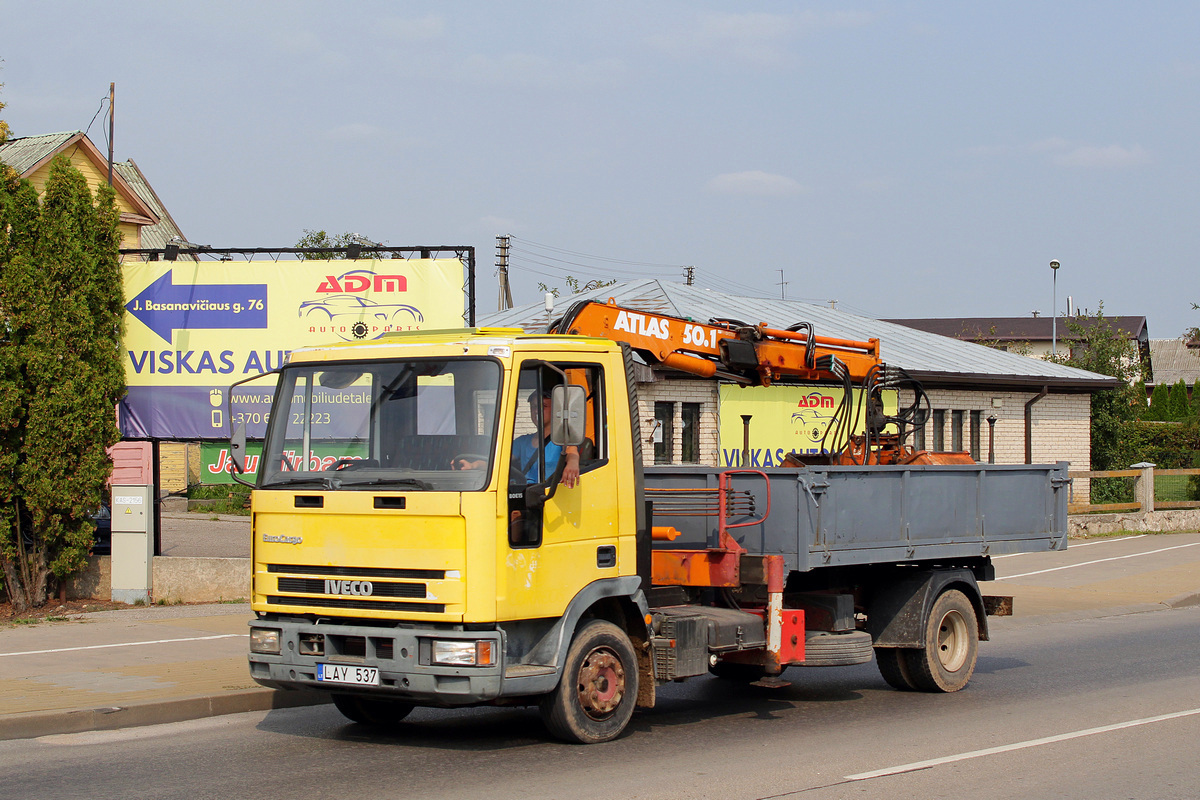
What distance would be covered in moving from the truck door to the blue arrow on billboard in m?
8.66

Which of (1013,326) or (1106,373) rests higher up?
(1013,326)

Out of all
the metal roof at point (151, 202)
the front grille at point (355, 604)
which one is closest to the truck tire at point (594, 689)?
the front grille at point (355, 604)

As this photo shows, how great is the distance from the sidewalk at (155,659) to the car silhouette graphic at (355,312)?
3.66 meters

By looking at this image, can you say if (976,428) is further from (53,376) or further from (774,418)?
(53,376)

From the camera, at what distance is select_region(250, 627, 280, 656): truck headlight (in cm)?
803

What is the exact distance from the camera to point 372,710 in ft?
29.7

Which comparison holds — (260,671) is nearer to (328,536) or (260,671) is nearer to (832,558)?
(328,536)

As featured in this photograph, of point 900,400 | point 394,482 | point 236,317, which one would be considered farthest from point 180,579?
point 900,400

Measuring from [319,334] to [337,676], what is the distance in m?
8.72

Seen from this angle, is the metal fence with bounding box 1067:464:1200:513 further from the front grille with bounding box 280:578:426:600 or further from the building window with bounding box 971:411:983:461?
the front grille with bounding box 280:578:426:600

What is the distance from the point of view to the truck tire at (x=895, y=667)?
35.8 feet

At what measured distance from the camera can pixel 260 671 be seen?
26.5ft

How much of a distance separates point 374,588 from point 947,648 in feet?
18.6

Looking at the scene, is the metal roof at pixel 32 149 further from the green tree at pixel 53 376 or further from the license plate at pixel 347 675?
the license plate at pixel 347 675
